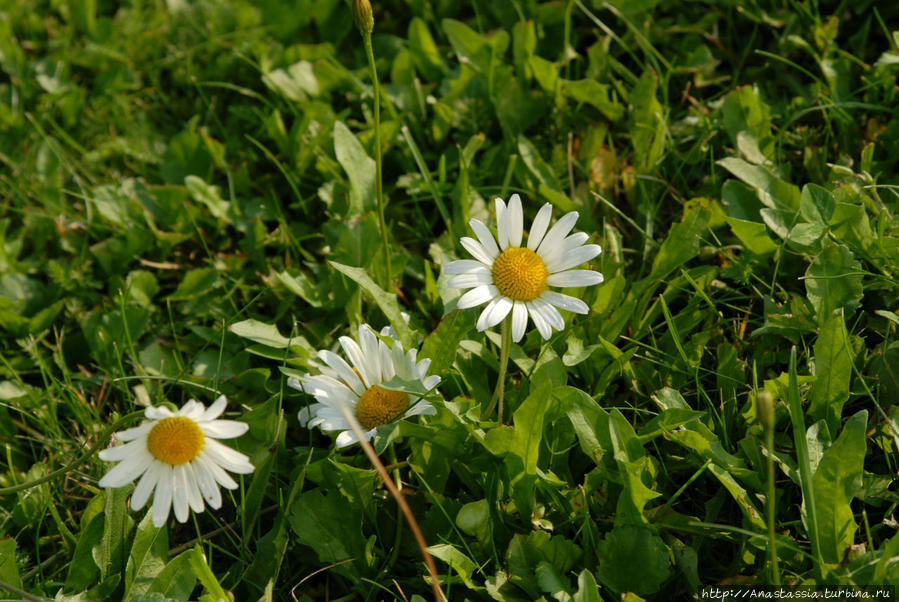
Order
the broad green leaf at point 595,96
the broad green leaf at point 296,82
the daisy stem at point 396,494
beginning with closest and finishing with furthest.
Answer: the daisy stem at point 396,494 → the broad green leaf at point 595,96 → the broad green leaf at point 296,82

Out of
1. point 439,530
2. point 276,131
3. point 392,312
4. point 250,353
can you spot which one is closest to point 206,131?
point 276,131

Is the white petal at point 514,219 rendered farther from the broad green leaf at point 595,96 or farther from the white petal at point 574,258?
the broad green leaf at point 595,96

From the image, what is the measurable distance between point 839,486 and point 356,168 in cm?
173

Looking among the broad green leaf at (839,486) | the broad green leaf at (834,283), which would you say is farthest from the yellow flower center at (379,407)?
the broad green leaf at (834,283)

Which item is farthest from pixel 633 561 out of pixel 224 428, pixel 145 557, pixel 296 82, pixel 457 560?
pixel 296 82

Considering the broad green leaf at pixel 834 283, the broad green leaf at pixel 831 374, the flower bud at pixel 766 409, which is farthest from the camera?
the broad green leaf at pixel 834 283

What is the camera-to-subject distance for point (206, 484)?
1.79 metres

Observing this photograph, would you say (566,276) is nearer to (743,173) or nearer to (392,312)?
(392,312)

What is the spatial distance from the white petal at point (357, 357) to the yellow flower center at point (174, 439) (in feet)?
1.39

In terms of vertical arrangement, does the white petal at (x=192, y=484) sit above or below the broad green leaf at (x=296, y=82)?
below

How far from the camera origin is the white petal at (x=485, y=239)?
76.5 inches

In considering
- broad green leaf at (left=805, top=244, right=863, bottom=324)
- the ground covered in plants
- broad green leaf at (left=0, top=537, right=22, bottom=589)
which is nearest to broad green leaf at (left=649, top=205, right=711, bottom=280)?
the ground covered in plants

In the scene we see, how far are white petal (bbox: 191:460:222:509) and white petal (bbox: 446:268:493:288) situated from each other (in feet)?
2.30

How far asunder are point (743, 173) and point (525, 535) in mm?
1322
